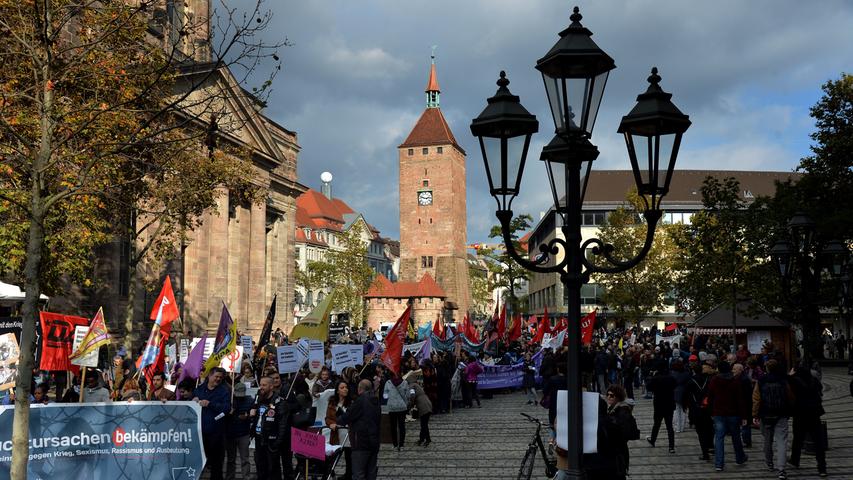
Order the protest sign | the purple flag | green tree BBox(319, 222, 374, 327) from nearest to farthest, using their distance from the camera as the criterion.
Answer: the protest sign, the purple flag, green tree BBox(319, 222, 374, 327)

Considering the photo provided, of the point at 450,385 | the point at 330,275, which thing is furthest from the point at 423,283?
the point at 450,385

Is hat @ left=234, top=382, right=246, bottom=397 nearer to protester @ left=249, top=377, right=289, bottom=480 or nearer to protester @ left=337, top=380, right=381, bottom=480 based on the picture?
protester @ left=249, top=377, right=289, bottom=480

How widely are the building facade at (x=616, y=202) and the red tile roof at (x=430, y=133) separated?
2234 centimetres

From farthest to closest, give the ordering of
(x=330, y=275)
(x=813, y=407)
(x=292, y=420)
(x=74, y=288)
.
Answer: (x=330, y=275) < (x=74, y=288) < (x=813, y=407) < (x=292, y=420)

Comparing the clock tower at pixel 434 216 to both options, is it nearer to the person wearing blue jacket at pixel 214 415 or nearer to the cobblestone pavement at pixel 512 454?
the cobblestone pavement at pixel 512 454

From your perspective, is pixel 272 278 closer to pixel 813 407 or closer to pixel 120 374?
pixel 120 374

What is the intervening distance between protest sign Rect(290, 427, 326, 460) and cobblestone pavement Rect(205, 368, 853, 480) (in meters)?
2.14

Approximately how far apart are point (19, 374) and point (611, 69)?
21.0ft

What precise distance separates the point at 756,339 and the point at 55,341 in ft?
85.6

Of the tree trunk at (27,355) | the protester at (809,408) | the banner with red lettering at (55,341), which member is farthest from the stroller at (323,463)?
the protester at (809,408)

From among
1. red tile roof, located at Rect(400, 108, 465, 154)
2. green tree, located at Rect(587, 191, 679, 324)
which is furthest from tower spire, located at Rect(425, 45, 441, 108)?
green tree, located at Rect(587, 191, 679, 324)

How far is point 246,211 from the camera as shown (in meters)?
46.9

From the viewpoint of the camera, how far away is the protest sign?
454 inches

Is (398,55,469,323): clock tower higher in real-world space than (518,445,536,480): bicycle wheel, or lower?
higher
